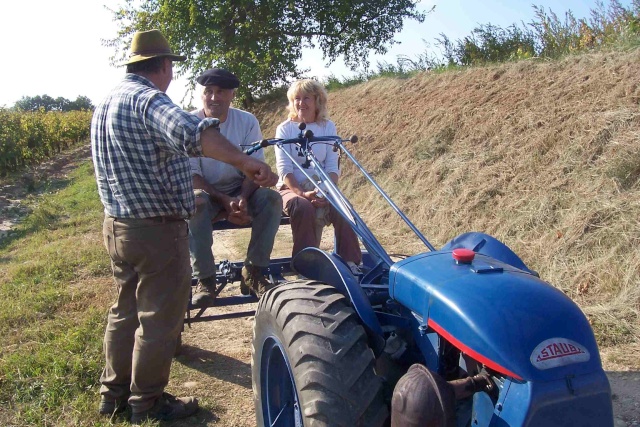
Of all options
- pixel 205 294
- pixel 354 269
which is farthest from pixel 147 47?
pixel 354 269

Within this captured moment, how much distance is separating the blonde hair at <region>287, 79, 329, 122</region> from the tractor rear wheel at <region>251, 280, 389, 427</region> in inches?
95.4

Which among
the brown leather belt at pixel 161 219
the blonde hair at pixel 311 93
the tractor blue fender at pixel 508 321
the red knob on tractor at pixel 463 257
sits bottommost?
the tractor blue fender at pixel 508 321

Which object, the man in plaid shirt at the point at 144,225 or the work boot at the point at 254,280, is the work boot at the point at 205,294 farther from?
the man in plaid shirt at the point at 144,225

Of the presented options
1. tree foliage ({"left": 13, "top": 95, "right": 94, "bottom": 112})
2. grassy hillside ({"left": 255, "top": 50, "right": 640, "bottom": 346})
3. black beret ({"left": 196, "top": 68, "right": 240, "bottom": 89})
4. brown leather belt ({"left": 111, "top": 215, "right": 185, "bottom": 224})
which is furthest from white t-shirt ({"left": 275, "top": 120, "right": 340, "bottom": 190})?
tree foliage ({"left": 13, "top": 95, "right": 94, "bottom": 112})

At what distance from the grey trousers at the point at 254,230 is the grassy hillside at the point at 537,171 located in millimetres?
2469

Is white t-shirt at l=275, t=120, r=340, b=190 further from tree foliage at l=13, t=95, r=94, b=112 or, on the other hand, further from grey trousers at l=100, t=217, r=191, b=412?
tree foliage at l=13, t=95, r=94, b=112

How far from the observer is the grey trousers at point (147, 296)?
10.8ft

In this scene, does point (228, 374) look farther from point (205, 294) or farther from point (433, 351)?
point (433, 351)

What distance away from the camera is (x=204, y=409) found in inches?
148

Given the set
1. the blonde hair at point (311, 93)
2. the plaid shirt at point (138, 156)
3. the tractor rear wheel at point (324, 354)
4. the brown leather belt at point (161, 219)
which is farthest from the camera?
the blonde hair at point (311, 93)

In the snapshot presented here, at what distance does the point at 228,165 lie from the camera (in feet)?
15.4

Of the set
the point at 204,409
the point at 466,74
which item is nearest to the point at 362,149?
the point at 466,74

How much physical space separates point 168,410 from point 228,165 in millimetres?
1929

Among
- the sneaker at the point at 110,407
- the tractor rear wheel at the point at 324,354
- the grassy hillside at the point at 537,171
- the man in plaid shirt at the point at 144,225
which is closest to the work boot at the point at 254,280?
→ the man in plaid shirt at the point at 144,225
